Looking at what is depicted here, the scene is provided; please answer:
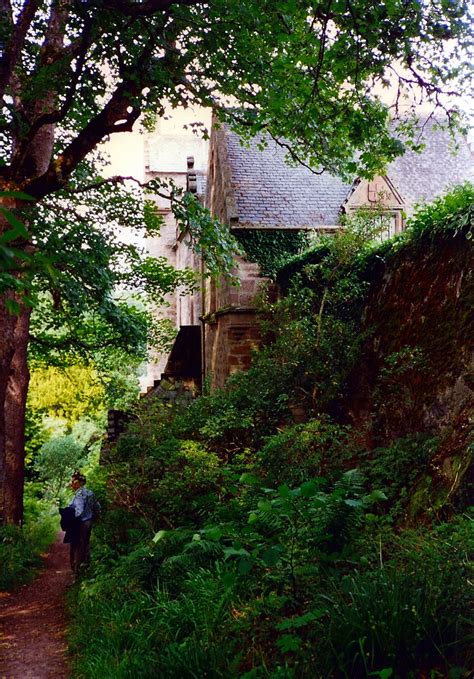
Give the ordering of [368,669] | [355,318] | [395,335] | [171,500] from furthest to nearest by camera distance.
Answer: [355,318] → [395,335] → [171,500] → [368,669]

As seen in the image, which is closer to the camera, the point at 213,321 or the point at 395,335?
the point at 395,335

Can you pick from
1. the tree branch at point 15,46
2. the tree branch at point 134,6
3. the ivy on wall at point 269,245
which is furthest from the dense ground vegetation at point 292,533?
the tree branch at point 15,46

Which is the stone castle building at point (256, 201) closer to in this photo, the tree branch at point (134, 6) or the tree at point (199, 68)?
the tree at point (199, 68)

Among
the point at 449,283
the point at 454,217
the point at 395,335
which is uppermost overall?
the point at 454,217

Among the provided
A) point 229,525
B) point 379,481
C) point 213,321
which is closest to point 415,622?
point 229,525

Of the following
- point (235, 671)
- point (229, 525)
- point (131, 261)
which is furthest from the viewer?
point (131, 261)

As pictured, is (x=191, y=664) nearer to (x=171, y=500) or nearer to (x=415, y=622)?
(x=415, y=622)

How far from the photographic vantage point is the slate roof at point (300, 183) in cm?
1722

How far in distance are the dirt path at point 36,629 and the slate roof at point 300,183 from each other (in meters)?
9.94

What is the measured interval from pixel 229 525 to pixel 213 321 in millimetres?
12837

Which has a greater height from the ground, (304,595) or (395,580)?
(395,580)

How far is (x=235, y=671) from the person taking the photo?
14.9 ft

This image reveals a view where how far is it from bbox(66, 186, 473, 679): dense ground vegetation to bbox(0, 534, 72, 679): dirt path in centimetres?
37

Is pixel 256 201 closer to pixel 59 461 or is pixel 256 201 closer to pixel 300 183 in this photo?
pixel 300 183
